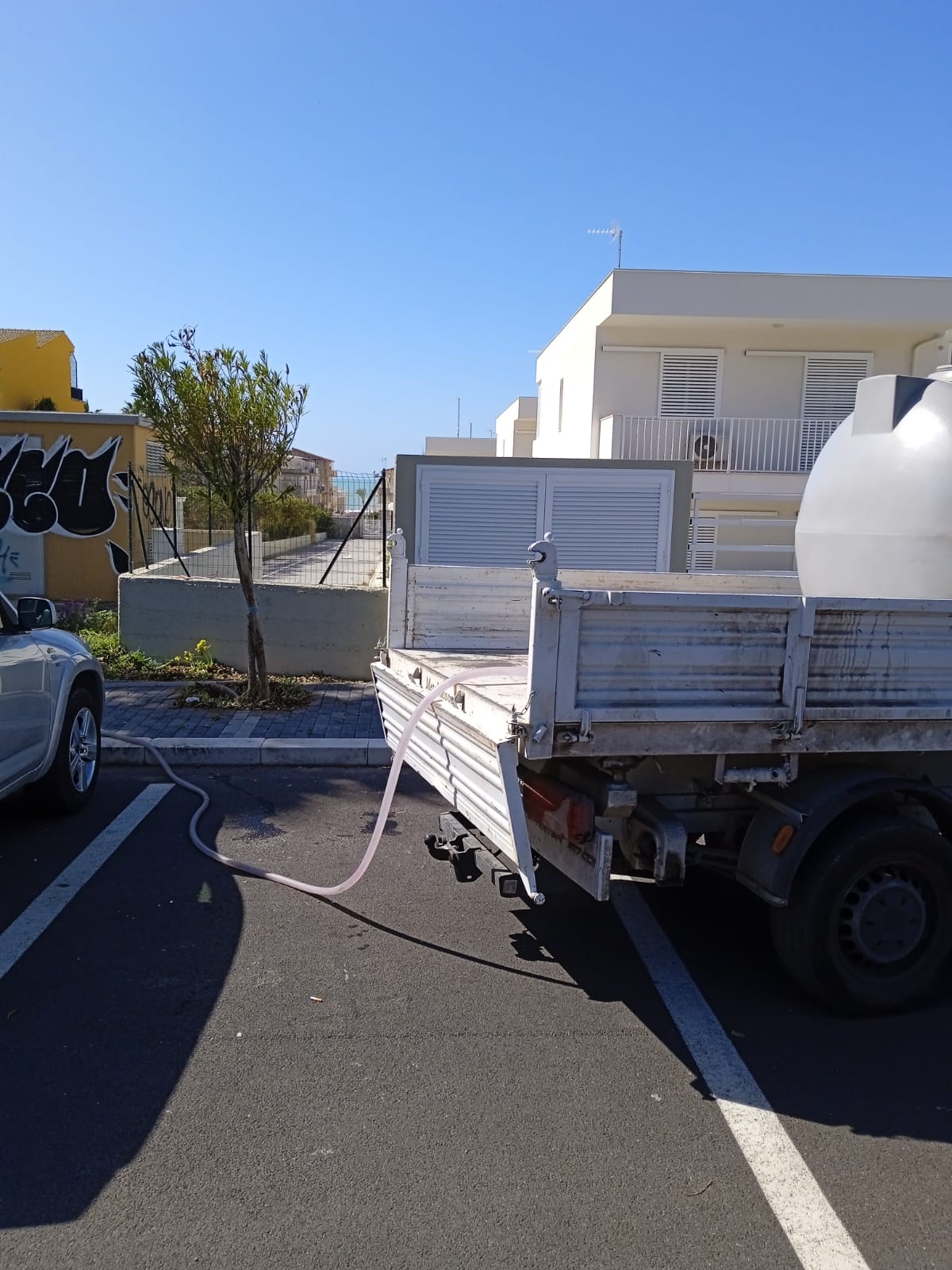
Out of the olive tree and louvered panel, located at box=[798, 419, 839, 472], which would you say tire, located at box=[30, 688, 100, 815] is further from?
louvered panel, located at box=[798, 419, 839, 472]

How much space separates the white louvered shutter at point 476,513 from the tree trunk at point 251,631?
265cm

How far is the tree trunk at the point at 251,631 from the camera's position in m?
8.89

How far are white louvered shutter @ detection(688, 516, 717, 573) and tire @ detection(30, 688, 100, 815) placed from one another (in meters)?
14.2

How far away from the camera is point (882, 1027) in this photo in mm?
3949

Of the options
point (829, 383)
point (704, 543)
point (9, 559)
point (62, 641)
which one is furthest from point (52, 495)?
point (829, 383)

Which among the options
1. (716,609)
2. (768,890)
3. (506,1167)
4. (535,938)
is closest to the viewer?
(506,1167)

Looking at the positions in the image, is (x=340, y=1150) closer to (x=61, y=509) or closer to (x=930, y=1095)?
(x=930, y=1095)

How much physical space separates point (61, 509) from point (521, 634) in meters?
11.2

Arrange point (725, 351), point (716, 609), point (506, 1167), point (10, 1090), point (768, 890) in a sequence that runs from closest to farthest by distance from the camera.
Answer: point (506, 1167) < point (10, 1090) < point (716, 609) < point (768, 890) < point (725, 351)

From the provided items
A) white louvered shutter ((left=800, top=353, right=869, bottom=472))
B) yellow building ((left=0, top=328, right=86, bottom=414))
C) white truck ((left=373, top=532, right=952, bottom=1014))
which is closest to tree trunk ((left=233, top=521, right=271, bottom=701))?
white truck ((left=373, top=532, right=952, bottom=1014))

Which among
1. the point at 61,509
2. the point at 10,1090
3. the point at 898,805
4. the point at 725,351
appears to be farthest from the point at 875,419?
the point at 725,351

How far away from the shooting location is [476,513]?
11328mm

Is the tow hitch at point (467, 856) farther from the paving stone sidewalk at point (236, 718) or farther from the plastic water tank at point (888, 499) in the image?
the paving stone sidewalk at point (236, 718)

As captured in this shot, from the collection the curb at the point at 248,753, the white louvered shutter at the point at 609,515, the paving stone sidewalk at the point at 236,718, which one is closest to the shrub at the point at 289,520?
the paving stone sidewalk at the point at 236,718
